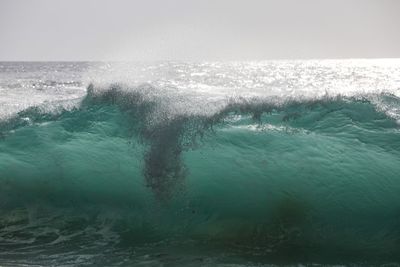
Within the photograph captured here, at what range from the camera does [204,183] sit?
833 centimetres

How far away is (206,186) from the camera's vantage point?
827cm

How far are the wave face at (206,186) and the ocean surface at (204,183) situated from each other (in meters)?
0.03

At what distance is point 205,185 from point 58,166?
3031 mm

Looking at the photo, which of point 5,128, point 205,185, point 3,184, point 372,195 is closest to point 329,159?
point 372,195

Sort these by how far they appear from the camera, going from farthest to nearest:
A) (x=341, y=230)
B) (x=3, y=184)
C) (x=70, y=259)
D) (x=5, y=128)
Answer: (x=5, y=128) → (x=3, y=184) → (x=341, y=230) → (x=70, y=259)

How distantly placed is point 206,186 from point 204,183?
0.27ft

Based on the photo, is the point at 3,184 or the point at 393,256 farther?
the point at 3,184

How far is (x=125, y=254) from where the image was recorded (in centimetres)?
660

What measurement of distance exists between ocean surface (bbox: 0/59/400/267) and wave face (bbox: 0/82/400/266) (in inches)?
1.0

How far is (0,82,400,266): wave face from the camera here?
6.84 meters

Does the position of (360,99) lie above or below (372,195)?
above

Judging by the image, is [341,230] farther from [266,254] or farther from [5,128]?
[5,128]

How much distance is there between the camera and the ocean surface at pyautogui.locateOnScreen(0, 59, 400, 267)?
22.4 feet

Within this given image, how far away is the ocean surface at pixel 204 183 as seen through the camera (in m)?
6.81
